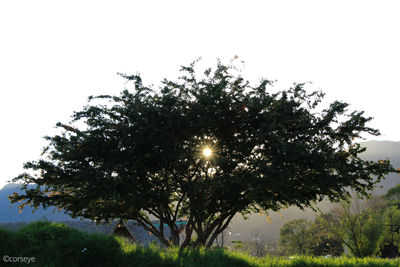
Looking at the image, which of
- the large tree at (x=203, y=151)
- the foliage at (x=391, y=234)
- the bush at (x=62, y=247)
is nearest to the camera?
the bush at (x=62, y=247)

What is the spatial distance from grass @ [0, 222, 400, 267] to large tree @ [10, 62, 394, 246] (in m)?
2.98

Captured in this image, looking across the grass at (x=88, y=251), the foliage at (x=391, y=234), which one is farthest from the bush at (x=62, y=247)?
the foliage at (x=391, y=234)

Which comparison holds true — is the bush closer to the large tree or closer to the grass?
the grass

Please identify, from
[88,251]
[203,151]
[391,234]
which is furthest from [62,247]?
[391,234]

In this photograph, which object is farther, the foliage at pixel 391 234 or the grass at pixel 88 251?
the foliage at pixel 391 234

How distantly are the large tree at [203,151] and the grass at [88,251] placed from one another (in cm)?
298

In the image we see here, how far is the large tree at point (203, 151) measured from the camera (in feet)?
47.3

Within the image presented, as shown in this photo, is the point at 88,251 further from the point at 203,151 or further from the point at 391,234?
the point at 391,234

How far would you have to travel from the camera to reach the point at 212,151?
15188 millimetres

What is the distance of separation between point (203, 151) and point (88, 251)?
6.93 meters

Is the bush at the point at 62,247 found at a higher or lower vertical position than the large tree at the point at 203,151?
lower

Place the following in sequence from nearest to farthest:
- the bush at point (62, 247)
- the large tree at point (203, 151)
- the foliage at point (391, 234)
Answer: the bush at point (62, 247) < the large tree at point (203, 151) < the foliage at point (391, 234)

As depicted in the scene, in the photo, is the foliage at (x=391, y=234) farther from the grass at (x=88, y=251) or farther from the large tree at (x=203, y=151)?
the grass at (x=88, y=251)

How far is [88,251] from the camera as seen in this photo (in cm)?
976
